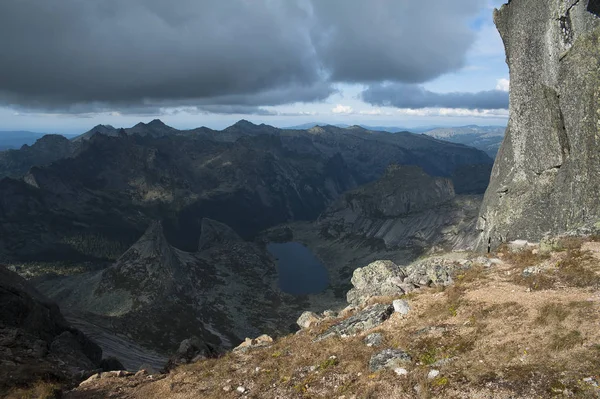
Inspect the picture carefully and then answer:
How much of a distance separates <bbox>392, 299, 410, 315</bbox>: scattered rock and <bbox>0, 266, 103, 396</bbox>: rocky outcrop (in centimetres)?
2257

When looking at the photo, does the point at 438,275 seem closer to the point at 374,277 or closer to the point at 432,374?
the point at 374,277

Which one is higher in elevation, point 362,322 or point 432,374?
point 432,374

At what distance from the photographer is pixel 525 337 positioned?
58.8ft

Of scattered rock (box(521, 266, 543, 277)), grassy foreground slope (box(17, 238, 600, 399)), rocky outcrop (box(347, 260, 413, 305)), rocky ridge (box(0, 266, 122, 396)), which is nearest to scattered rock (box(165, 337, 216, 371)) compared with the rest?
grassy foreground slope (box(17, 238, 600, 399))

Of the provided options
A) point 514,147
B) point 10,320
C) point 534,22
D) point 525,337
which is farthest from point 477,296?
point 10,320

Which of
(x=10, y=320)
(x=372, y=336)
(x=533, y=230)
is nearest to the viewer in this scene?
(x=372, y=336)

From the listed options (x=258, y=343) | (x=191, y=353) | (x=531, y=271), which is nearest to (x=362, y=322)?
(x=258, y=343)

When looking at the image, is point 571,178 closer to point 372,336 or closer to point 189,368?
point 372,336

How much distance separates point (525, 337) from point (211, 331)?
532 feet

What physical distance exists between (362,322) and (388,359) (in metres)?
5.44

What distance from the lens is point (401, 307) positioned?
25.2 meters

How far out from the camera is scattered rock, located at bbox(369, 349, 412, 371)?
18.8m

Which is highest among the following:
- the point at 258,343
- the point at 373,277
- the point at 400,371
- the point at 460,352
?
the point at 460,352

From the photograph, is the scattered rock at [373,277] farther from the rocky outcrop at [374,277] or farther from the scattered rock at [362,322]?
the scattered rock at [362,322]
